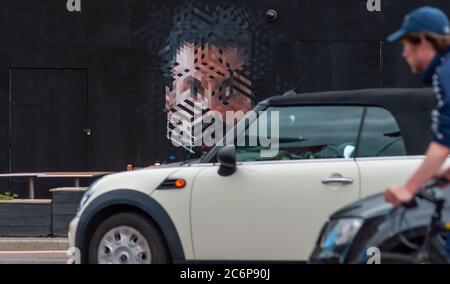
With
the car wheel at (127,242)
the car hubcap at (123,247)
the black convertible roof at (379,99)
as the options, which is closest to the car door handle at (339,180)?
the black convertible roof at (379,99)

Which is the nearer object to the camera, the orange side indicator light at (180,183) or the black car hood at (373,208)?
the black car hood at (373,208)

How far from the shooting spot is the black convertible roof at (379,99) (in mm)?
6613

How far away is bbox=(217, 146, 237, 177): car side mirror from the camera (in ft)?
21.2

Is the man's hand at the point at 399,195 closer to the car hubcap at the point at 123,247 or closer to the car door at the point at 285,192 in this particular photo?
the car door at the point at 285,192

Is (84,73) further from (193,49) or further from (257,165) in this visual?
(257,165)

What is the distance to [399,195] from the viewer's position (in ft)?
13.7

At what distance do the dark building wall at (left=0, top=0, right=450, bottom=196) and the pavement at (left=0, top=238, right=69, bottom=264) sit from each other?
15.2ft

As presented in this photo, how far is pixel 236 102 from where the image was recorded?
1628 cm

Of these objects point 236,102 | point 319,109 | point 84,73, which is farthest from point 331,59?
point 319,109

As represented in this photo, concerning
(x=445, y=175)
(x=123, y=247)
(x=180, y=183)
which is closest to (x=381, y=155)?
(x=180, y=183)

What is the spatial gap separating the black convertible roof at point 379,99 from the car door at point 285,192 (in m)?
0.06

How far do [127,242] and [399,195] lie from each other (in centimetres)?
310

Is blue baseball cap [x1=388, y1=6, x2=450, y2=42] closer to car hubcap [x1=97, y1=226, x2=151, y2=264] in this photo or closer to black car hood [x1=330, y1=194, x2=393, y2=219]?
black car hood [x1=330, y1=194, x2=393, y2=219]
